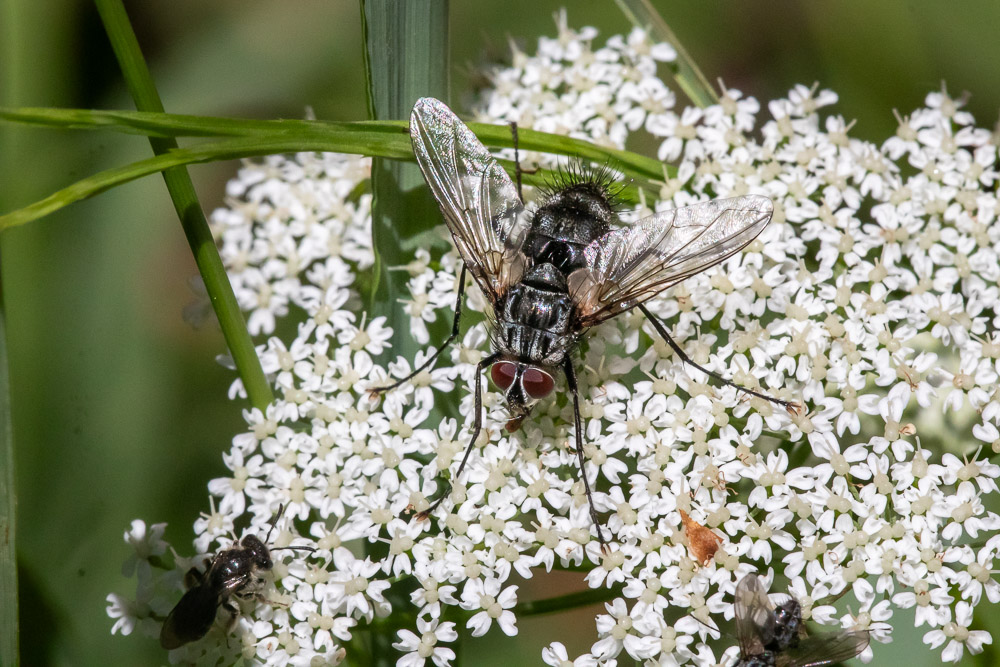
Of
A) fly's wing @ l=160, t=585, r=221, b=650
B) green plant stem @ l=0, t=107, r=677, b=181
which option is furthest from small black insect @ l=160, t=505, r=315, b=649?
green plant stem @ l=0, t=107, r=677, b=181

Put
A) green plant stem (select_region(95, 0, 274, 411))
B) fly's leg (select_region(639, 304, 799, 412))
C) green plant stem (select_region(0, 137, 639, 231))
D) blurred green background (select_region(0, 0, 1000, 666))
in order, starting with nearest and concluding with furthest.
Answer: green plant stem (select_region(0, 137, 639, 231))
green plant stem (select_region(95, 0, 274, 411))
fly's leg (select_region(639, 304, 799, 412))
blurred green background (select_region(0, 0, 1000, 666))

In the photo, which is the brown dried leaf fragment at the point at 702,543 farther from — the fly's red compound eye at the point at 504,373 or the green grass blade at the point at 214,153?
the green grass blade at the point at 214,153

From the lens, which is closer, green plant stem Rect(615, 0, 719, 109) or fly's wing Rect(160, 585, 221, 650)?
fly's wing Rect(160, 585, 221, 650)

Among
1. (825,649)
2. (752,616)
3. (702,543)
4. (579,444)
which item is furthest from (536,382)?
(825,649)

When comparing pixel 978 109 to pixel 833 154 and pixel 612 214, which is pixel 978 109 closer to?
pixel 833 154

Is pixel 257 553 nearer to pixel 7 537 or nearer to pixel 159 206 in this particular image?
pixel 7 537

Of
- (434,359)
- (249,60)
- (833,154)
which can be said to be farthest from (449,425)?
(249,60)

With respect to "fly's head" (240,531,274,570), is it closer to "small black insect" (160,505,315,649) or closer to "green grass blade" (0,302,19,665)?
"small black insect" (160,505,315,649)

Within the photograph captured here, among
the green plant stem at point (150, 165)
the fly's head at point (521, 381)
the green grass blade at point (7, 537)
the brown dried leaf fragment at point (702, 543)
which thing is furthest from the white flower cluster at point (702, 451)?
the green plant stem at point (150, 165)

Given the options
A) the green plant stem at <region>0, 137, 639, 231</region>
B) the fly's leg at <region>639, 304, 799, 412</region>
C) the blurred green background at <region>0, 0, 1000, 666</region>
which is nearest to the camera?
the green plant stem at <region>0, 137, 639, 231</region>
